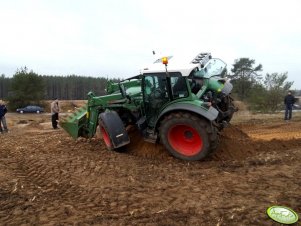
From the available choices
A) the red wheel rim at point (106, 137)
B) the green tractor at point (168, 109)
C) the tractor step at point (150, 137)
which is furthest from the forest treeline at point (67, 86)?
the tractor step at point (150, 137)

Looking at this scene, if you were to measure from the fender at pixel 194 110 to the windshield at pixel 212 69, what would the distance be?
3.48 feet

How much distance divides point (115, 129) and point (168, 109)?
1382mm

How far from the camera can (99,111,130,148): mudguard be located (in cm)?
826

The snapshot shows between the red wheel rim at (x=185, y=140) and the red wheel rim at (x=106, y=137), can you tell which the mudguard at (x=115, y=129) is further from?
the red wheel rim at (x=185, y=140)

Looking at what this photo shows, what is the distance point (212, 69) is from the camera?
29.8 feet

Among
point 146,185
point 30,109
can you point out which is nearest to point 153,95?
point 146,185

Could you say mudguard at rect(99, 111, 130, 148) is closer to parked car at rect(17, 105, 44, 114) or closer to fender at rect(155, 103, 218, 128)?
fender at rect(155, 103, 218, 128)

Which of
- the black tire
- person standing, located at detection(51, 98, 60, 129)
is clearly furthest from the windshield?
person standing, located at detection(51, 98, 60, 129)

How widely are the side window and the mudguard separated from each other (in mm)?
1408

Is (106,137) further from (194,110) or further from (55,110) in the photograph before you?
(55,110)

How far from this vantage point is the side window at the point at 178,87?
7.90 m

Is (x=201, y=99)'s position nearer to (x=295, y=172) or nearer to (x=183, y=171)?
(x=183, y=171)

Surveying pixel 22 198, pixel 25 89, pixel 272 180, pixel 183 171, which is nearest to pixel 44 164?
pixel 22 198

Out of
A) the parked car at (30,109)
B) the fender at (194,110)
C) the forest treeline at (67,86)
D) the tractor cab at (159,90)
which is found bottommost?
the parked car at (30,109)
